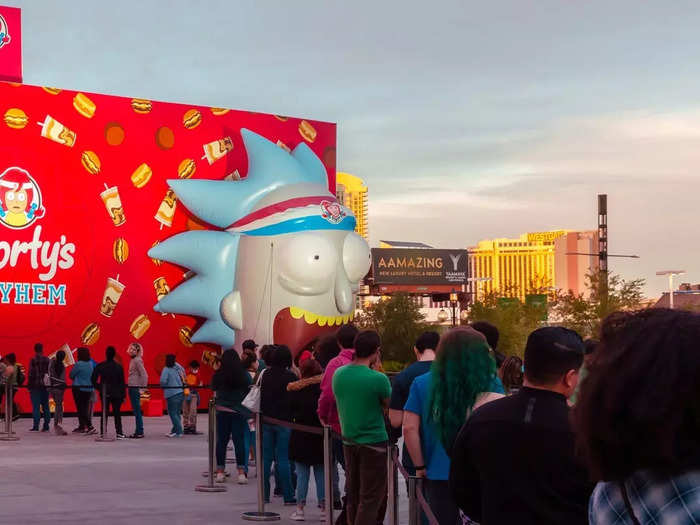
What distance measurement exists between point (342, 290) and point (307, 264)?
114 centimetres

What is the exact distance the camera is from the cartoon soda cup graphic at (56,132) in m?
28.4

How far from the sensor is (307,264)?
27750 millimetres

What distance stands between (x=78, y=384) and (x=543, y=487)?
64.8ft

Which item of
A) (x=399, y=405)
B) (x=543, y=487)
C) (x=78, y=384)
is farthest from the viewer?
(x=78, y=384)

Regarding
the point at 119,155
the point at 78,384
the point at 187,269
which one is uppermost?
the point at 119,155

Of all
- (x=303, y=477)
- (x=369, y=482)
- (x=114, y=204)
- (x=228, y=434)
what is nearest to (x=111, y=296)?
(x=114, y=204)

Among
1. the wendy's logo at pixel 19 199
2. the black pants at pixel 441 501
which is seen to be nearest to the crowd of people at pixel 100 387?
the wendy's logo at pixel 19 199

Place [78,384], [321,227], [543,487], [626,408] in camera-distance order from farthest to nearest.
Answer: [321,227], [78,384], [543,487], [626,408]

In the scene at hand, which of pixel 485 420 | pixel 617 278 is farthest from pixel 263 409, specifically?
pixel 617 278

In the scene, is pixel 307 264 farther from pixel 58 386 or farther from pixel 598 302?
pixel 598 302

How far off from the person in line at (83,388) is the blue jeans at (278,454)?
418 inches

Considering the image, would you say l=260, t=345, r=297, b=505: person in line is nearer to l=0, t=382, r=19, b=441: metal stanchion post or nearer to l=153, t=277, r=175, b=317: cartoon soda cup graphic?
l=0, t=382, r=19, b=441: metal stanchion post

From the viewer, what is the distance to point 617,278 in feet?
208

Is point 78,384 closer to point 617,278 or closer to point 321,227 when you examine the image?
point 321,227
